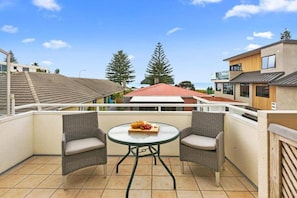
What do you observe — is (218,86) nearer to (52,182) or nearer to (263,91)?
(263,91)

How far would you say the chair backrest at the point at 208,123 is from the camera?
119 inches

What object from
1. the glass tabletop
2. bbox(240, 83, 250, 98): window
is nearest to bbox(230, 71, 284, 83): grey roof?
bbox(240, 83, 250, 98): window

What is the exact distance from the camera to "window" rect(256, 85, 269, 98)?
13.8 m

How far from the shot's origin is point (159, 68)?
27.0m

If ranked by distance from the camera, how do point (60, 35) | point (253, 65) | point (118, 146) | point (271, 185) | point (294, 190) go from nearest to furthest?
point (294, 190), point (271, 185), point (118, 146), point (253, 65), point (60, 35)

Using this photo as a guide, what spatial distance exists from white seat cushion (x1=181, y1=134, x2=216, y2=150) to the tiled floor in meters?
0.50

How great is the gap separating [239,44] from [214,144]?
70.5ft

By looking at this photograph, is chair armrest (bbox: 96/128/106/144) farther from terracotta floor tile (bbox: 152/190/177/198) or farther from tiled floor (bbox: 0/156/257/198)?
terracotta floor tile (bbox: 152/190/177/198)

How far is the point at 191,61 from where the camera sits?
2442 cm

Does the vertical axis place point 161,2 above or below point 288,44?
above

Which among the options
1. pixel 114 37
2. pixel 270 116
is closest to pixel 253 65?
pixel 114 37

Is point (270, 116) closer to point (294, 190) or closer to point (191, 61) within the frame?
point (294, 190)

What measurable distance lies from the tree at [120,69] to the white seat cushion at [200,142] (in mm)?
29803

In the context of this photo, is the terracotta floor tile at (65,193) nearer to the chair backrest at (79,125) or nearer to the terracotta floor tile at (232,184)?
the chair backrest at (79,125)
